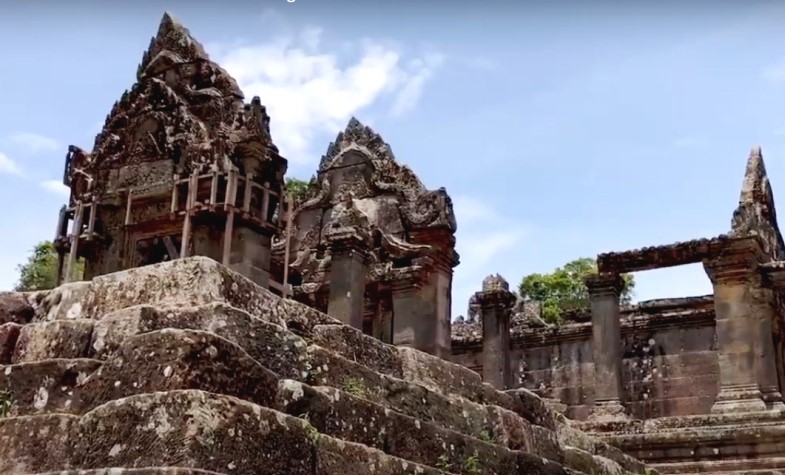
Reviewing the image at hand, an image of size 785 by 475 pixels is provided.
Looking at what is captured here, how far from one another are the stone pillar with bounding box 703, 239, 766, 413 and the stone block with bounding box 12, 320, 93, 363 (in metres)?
11.4

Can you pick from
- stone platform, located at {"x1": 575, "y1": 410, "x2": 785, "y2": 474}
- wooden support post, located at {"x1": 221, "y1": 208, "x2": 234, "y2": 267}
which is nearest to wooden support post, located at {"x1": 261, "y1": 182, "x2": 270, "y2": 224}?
wooden support post, located at {"x1": 221, "y1": 208, "x2": 234, "y2": 267}

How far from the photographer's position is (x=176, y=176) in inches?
478

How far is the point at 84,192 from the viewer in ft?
42.3

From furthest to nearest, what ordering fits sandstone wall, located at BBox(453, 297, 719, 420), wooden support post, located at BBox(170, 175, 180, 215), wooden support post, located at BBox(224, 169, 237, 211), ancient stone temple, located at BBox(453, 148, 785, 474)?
sandstone wall, located at BBox(453, 297, 719, 420) < ancient stone temple, located at BBox(453, 148, 785, 474) < wooden support post, located at BBox(170, 175, 180, 215) < wooden support post, located at BBox(224, 169, 237, 211)

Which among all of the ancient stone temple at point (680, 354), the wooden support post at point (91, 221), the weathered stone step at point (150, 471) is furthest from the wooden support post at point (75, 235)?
the weathered stone step at point (150, 471)

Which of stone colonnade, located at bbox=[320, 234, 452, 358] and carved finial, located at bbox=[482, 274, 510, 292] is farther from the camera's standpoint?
carved finial, located at bbox=[482, 274, 510, 292]

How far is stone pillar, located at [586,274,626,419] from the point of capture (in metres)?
15.4

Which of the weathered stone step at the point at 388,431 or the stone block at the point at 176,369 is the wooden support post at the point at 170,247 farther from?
the stone block at the point at 176,369

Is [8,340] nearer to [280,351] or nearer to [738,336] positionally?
[280,351]

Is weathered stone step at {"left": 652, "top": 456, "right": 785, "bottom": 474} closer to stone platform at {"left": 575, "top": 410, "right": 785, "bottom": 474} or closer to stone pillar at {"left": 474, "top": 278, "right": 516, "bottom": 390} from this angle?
stone platform at {"left": 575, "top": 410, "right": 785, "bottom": 474}

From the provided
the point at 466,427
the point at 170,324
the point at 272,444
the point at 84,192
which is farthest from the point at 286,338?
the point at 84,192

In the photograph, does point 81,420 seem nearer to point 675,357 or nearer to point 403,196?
point 403,196

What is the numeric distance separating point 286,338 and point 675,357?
15.8 metres

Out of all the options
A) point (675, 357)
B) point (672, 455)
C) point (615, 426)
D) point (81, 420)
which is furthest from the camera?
point (675, 357)
